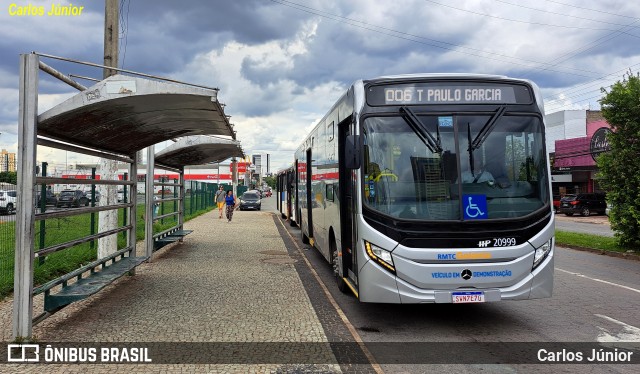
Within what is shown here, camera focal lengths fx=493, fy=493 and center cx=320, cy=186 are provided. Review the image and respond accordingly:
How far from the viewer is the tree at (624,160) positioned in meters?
13.0

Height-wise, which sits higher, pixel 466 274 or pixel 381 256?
pixel 381 256

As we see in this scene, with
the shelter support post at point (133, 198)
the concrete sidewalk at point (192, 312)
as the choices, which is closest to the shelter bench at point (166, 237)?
the concrete sidewalk at point (192, 312)

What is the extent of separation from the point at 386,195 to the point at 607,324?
11.4ft

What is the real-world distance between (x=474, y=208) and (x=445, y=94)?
147cm

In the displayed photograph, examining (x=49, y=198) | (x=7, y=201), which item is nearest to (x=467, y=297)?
(x=49, y=198)

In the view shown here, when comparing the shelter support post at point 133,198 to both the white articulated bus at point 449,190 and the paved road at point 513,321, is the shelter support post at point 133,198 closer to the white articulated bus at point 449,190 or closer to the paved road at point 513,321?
the paved road at point 513,321

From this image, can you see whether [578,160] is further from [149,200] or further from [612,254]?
[149,200]

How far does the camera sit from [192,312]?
6.78 meters

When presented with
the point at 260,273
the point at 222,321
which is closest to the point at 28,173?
the point at 222,321

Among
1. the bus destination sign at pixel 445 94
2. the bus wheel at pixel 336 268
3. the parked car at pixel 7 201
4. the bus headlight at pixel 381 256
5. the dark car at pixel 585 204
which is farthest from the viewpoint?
the dark car at pixel 585 204

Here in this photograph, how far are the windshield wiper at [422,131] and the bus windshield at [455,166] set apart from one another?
1cm

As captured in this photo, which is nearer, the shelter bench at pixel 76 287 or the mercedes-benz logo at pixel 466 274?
the mercedes-benz logo at pixel 466 274

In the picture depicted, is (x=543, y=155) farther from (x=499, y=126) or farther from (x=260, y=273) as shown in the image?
(x=260, y=273)

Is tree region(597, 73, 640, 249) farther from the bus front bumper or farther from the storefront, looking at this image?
the storefront
